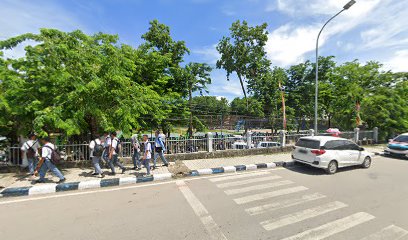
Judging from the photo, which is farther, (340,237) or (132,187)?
(132,187)

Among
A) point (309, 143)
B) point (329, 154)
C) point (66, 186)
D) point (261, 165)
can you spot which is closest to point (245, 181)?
point (261, 165)

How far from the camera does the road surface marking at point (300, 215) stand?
3.75m

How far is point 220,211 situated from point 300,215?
1789 millimetres

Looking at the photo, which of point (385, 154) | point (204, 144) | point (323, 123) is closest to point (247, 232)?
point (204, 144)

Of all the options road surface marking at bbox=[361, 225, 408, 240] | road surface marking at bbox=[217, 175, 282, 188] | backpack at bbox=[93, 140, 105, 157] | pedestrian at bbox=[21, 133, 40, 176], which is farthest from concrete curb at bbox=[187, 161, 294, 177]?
pedestrian at bbox=[21, 133, 40, 176]

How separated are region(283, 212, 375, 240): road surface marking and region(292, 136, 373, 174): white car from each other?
3.55 metres

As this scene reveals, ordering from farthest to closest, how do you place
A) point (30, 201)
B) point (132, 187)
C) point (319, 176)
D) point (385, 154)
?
point (385, 154) → point (319, 176) → point (132, 187) → point (30, 201)

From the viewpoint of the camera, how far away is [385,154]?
12.3 metres

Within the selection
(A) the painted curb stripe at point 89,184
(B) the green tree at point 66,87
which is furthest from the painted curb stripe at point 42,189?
(B) the green tree at point 66,87

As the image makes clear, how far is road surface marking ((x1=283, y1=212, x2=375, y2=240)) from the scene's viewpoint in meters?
3.40

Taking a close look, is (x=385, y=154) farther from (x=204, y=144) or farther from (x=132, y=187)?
(x=132, y=187)

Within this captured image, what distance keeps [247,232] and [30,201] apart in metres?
5.73

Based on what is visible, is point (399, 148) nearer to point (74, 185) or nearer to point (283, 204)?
point (283, 204)

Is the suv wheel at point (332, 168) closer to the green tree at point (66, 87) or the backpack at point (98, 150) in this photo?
the green tree at point (66, 87)
